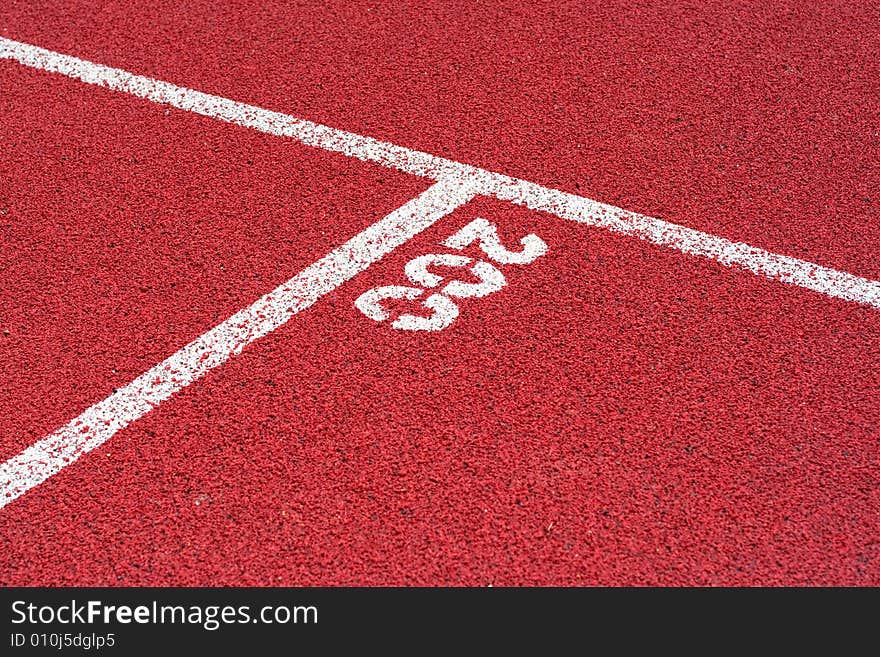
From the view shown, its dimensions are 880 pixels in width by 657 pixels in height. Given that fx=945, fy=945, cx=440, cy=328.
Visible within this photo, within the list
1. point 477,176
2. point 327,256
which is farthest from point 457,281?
point 477,176

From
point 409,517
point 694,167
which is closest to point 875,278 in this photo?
point 694,167

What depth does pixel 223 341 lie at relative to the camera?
148 inches

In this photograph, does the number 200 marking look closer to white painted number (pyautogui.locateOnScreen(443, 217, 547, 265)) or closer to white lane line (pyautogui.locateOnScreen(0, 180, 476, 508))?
white painted number (pyautogui.locateOnScreen(443, 217, 547, 265))

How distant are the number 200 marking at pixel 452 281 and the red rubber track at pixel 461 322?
2.3 inches

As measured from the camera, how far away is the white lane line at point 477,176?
13.3ft

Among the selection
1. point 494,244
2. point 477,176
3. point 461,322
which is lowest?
point 461,322

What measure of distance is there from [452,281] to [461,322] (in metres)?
0.25

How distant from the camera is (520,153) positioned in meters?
4.70

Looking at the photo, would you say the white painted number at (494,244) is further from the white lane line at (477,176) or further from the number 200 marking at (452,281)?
the white lane line at (477,176)

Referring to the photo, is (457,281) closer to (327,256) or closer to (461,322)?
(461,322)

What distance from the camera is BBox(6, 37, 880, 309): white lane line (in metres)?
4.06
